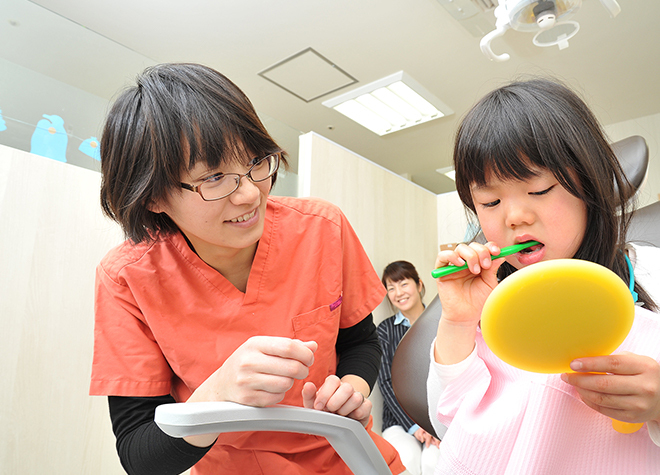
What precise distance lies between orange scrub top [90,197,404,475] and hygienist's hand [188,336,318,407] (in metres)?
0.31

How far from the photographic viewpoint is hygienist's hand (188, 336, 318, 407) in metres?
0.56

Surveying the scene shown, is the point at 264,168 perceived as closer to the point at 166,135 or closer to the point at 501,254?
the point at 166,135

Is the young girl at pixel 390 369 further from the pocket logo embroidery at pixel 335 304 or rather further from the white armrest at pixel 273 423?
the white armrest at pixel 273 423

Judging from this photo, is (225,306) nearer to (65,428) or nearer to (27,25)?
(65,428)

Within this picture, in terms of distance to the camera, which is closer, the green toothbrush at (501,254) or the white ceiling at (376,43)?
the green toothbrush at (501,254)

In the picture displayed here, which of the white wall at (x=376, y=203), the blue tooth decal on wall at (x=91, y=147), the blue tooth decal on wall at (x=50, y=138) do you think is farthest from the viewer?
the white wall at (x=376, y=203)

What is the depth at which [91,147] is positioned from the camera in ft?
5.63

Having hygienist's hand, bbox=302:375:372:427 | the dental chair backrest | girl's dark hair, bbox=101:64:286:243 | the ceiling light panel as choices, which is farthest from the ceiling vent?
hygienist's hand, bbox=302:375:372:427

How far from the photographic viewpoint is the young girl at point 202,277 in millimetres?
760

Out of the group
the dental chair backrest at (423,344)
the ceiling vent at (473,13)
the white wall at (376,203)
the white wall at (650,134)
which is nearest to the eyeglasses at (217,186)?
the dental chair backrest at (423,344)

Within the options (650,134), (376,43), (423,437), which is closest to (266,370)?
(423,437)

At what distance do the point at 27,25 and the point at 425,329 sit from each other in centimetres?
193

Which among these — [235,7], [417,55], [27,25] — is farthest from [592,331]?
[417,55]

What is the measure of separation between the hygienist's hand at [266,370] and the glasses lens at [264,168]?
13.6 inches
